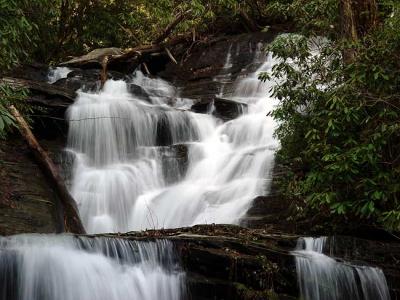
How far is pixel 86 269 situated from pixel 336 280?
9.54ft

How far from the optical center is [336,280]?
613 centimetres

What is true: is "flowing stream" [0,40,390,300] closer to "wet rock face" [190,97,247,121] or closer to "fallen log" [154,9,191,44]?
"wet rock face" [190,97,247,121]

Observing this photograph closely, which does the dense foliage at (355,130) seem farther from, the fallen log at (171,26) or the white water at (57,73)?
the white water at (57,73)

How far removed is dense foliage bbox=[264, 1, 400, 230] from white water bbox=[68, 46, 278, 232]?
6.39 feet

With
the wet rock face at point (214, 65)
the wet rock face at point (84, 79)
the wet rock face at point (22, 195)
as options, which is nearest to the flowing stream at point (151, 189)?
the wet rock face at point (214, 65)

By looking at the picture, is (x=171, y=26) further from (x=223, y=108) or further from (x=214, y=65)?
(x=223, y=108)

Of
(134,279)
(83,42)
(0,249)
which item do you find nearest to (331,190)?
(134,279)

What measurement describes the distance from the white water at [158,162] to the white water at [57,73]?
1.58m

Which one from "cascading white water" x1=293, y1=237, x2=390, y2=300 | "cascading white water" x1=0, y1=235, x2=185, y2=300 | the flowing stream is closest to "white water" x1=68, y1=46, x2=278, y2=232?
the flowing stream

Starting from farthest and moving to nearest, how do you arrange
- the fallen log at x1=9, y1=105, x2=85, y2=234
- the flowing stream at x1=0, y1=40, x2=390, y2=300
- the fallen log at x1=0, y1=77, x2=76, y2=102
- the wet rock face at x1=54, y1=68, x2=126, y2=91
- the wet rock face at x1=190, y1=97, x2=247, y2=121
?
the wet rock face at x1=54, y1=68, x2=126, y2=91 < the wet rock face at x1=190, y1=97, x2=247, y2=121 < the fallen log at x1=0, y1=77, x2=76, y2=102 < the fallen log at x1=9, y1=105, x2=85, y2=234 < the flowing stream at x1=0, y1=40, x2=390, y2=300

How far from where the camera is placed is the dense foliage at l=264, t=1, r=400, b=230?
6527 millimetres

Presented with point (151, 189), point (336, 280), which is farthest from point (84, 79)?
point (336, 280)

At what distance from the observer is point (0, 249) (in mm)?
5227

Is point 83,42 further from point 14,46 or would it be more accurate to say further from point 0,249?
point 0,249
